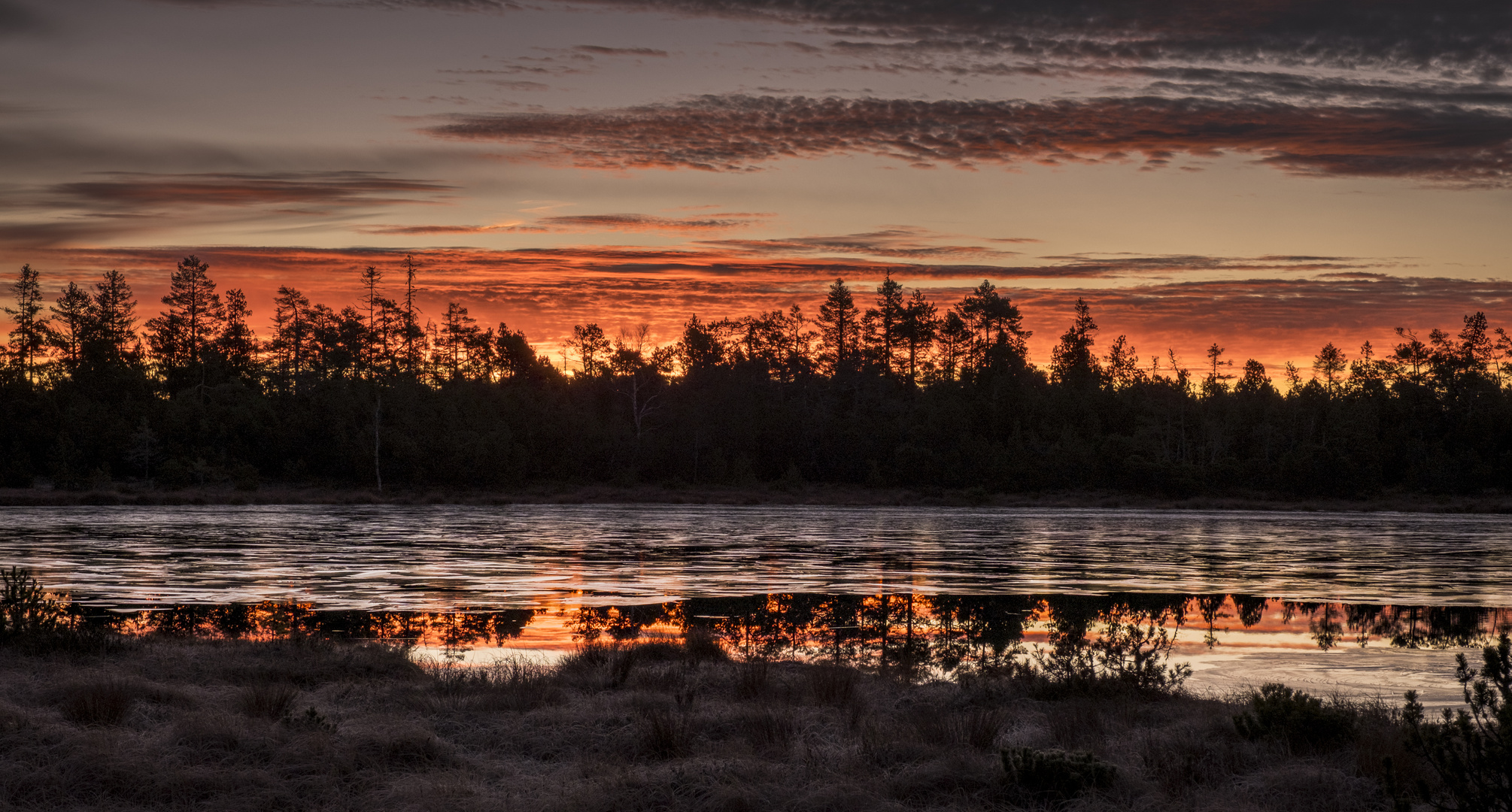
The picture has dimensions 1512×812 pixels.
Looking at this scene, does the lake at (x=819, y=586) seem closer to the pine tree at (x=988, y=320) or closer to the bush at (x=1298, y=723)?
the bush at (x=1298, y=723)

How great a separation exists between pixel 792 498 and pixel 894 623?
195ft

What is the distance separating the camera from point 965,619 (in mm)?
18656

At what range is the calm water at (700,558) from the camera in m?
22.6

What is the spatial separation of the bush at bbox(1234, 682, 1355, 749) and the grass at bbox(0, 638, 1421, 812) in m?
0.05

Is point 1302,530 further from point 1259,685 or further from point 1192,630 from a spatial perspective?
point 1259,685

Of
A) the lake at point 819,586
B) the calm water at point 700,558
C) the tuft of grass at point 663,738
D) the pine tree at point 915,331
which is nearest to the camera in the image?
the tuft of grass at point 663,738

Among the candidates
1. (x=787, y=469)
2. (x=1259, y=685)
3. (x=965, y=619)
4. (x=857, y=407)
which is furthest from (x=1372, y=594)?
Answer: (x=857, y=407)

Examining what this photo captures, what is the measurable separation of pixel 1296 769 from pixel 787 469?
77.7m

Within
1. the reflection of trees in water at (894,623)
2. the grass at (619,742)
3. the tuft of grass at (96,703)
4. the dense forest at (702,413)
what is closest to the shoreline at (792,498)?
the dense forest at (702,413)

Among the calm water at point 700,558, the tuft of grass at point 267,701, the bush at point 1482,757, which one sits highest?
the bush at point 1482,757

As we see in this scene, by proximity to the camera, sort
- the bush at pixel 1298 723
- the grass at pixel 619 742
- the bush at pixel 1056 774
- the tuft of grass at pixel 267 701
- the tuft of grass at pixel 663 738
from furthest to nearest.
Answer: the tuft of grass at pixel 267 701 < the bush at pixel 1298 723 < the tuft of grass at pixel 663 738 < the bush at pixel 1056 774 < the grass at pixel 619 742

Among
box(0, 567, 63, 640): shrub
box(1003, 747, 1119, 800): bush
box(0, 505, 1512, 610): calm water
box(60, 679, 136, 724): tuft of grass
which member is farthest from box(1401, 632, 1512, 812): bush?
box(0, 505, 1512, 610): calm water

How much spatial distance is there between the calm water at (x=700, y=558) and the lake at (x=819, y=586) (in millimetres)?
149

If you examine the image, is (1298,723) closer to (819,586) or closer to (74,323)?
(819,586)
